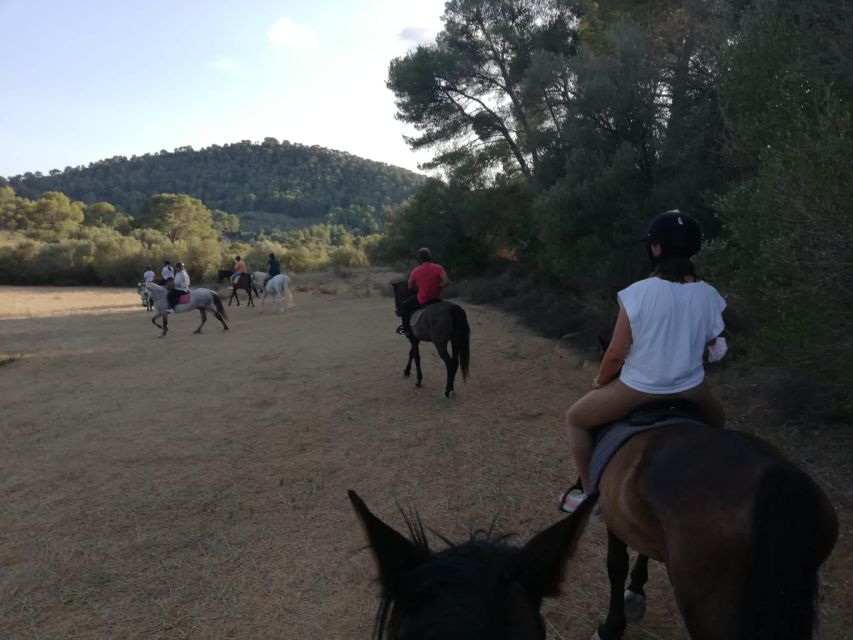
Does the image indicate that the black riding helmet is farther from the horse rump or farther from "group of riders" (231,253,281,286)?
"group of riders" (231,253,281,286)

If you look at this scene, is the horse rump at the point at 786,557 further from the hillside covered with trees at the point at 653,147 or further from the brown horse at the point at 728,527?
the hillside covered with trees at the point at 653,147

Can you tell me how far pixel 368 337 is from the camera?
12797 mm

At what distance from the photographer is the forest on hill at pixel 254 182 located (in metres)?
89.2

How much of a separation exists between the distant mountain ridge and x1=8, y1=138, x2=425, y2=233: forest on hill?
0.56ft

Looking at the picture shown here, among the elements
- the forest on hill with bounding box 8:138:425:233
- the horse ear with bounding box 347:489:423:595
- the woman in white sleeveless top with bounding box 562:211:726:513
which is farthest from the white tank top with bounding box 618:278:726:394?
the forest on hill with bounding box 8:138:425:233

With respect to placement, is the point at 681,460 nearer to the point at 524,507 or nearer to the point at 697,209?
the point at 524,507

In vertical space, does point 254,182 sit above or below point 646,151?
above

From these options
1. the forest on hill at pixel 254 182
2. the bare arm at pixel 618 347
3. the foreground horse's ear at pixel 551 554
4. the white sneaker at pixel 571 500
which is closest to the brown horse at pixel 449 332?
the white sneaker at pixel 571 500

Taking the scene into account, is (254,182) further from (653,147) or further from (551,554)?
(551,554)

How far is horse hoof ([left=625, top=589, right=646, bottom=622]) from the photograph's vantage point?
9.89ft

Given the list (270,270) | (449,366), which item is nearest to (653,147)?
(449,366)

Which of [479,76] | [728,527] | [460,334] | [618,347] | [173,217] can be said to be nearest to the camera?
[728,527]

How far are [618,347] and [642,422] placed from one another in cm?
38

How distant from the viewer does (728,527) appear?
5.83ft
